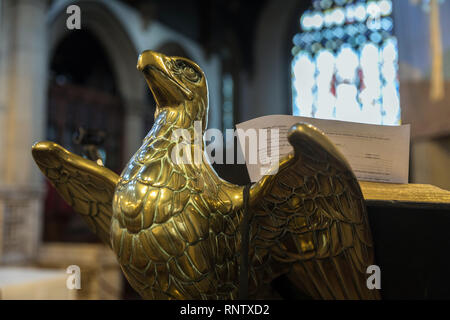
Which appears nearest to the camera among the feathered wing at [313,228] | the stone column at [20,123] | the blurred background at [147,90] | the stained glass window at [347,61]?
the feathered wing at [313,228]

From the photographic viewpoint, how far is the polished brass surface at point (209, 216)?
2.39 feet

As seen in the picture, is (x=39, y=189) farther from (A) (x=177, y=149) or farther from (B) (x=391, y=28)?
(B) (x=391, y=28)

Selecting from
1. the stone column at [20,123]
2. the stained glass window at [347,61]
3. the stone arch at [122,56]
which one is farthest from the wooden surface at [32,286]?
the stained glass window at [347,61]

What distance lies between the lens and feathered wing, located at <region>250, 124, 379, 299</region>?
28.3 inches

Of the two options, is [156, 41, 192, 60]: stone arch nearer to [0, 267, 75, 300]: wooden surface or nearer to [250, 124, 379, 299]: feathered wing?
[0, 267, 75, 300]: wooden surface

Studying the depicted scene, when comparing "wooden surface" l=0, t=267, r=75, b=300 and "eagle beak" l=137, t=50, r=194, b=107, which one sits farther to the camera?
"wooden surface" l=0, t=267, r=75, b=300

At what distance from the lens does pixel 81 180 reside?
2.96 ft

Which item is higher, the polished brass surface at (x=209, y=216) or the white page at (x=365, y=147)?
the white page at (x=365, y=147)

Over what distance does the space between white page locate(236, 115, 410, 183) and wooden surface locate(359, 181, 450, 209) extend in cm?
3

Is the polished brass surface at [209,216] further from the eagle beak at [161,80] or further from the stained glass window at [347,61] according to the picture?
the stained glass window at [347,61]

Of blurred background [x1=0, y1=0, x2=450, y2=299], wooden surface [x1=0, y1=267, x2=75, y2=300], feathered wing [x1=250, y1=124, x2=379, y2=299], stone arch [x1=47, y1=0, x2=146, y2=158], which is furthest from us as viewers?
stone arch [x1=47, y1=0, x2=146, y2=158]

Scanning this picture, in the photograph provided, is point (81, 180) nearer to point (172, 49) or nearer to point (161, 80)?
point (161, 80)

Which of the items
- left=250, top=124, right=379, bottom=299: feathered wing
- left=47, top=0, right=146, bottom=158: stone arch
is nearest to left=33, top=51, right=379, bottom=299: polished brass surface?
left=250, top=124, right=379, bottom=299: feathered wing

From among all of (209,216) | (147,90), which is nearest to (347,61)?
(147,90)
